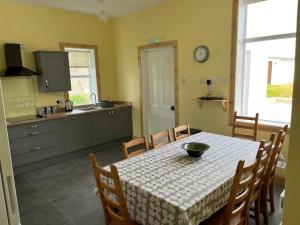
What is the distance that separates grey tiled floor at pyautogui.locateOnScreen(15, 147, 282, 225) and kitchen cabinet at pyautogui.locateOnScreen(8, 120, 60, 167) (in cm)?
25

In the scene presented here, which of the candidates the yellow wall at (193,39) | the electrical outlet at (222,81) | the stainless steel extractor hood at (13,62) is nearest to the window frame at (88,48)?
the yellow wall at (193,39)

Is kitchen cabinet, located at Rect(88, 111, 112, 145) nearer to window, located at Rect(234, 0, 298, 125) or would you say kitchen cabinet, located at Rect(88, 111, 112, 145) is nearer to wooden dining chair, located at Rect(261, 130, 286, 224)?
window, located at Rect(234, 0, 298, 125)

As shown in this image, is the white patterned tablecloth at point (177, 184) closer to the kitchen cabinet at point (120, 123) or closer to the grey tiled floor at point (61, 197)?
the grey tiled floor at point (61, 197)

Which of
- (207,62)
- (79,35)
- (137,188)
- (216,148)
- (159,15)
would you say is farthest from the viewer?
(79,35)

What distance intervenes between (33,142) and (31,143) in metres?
0.03


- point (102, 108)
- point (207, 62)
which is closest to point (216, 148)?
point (207, 62)

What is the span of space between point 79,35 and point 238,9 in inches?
122

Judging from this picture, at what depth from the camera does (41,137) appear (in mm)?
3889

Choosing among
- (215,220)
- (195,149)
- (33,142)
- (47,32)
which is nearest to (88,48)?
(47,32)

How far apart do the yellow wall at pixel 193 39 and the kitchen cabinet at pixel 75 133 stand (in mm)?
1350

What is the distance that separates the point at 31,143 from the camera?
3.78m

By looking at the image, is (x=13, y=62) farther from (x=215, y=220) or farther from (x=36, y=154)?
(x=215, y=220)

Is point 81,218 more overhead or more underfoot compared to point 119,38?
more underfoot

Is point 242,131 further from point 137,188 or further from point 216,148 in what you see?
point 137,188
